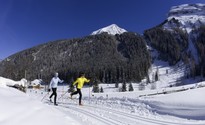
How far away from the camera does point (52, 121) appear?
25.6 feet

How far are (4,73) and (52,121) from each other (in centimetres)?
8975

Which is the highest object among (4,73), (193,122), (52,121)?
(4,73)

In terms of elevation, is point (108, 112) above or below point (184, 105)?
below

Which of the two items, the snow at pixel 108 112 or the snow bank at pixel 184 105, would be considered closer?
the snow at pixel 108 112

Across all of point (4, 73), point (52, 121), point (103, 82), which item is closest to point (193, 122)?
point (52, 121)

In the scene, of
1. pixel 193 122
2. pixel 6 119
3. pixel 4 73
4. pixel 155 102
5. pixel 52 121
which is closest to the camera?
pixel 6 119

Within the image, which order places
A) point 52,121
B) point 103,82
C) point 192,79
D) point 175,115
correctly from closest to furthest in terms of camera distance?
1. point 52,121
2. point 175,115
3. point 103,82
4. point 192,79

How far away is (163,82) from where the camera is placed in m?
197

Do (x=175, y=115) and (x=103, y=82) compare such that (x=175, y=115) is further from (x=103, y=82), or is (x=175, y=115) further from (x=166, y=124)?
(x=103, y=82)

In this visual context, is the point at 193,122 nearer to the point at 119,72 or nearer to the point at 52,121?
the point at 52,121

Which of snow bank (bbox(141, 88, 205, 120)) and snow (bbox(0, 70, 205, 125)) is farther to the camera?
snow bank (bbox(141, 88, 205, 120))

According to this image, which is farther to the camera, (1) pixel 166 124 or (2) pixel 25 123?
(1) pixel 166 124

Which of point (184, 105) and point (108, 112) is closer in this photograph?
point (108, 112)

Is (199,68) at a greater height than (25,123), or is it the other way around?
(199,68)
